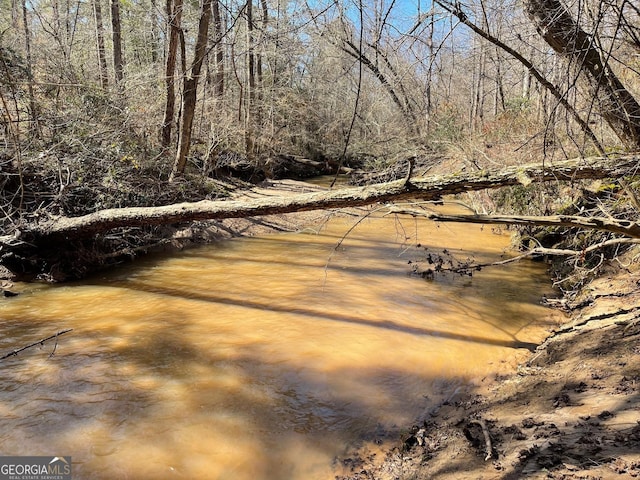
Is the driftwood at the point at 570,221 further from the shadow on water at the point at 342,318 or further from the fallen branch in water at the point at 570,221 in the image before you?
the shadow on water at the point at 342,318

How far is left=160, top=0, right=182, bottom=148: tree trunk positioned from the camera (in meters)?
9.45

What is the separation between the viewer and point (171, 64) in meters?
9.98

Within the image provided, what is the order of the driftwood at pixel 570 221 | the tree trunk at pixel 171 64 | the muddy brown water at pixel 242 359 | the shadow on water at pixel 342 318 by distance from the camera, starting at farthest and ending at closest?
the tree trunk at pixel 171 64
the shadow on water at pixel 342 318
the driftwood at pixel 570 221
the muddy brown water at pixel 242 359

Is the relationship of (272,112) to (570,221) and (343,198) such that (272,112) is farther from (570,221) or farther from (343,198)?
(570,221)

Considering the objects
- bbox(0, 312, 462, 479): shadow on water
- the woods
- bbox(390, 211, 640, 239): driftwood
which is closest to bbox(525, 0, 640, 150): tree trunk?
the woods

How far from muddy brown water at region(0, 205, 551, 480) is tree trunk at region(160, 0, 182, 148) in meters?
4.20

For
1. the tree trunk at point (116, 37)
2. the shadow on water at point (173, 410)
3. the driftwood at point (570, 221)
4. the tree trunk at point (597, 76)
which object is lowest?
the shadow on water at point (173, 410)

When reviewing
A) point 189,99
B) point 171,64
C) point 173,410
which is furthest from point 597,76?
point 171,64

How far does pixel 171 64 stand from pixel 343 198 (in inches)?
284

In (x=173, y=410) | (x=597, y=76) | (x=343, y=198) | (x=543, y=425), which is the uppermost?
(x=597, y=76)

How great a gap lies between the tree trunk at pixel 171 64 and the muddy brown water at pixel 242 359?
4.20 metres

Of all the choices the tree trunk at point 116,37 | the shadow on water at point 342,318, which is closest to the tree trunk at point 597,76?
the shadow on water at point 342,318

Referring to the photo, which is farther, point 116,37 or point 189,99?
point 116,37

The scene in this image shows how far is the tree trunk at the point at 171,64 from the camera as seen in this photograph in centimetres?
945
